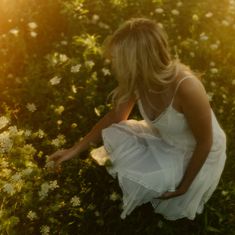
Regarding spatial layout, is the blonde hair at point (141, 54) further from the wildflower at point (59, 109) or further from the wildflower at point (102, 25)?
the wildflower at point (102, 25)

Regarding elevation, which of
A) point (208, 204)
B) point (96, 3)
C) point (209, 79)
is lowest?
point (208, 204)

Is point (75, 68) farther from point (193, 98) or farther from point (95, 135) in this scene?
point (193, 98)

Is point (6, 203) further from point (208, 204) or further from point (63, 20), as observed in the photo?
point (63, 20)

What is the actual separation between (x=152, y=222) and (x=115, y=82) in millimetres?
1346

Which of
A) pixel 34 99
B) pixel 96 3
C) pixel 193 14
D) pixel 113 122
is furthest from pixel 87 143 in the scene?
pixel 193 14

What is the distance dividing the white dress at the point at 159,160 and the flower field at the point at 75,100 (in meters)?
0.23

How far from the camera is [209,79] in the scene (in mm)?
4395

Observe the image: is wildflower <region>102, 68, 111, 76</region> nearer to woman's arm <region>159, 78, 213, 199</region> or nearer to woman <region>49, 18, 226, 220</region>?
Result: woman <region>49, 18, 226, 220</region>

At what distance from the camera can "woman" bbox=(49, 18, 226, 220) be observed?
2.73m

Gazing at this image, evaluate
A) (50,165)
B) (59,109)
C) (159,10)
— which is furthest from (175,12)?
(50,165)

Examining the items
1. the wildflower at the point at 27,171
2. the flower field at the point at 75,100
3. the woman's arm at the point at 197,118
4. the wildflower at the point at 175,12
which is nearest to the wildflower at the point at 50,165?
the flower field at the point at 75,100

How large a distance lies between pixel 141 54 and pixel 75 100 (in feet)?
4.90

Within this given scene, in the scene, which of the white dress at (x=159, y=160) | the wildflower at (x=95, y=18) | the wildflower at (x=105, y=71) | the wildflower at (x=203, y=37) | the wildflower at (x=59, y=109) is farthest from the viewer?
the wildflower at (x=95, y=18)

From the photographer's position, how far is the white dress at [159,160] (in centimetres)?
305
